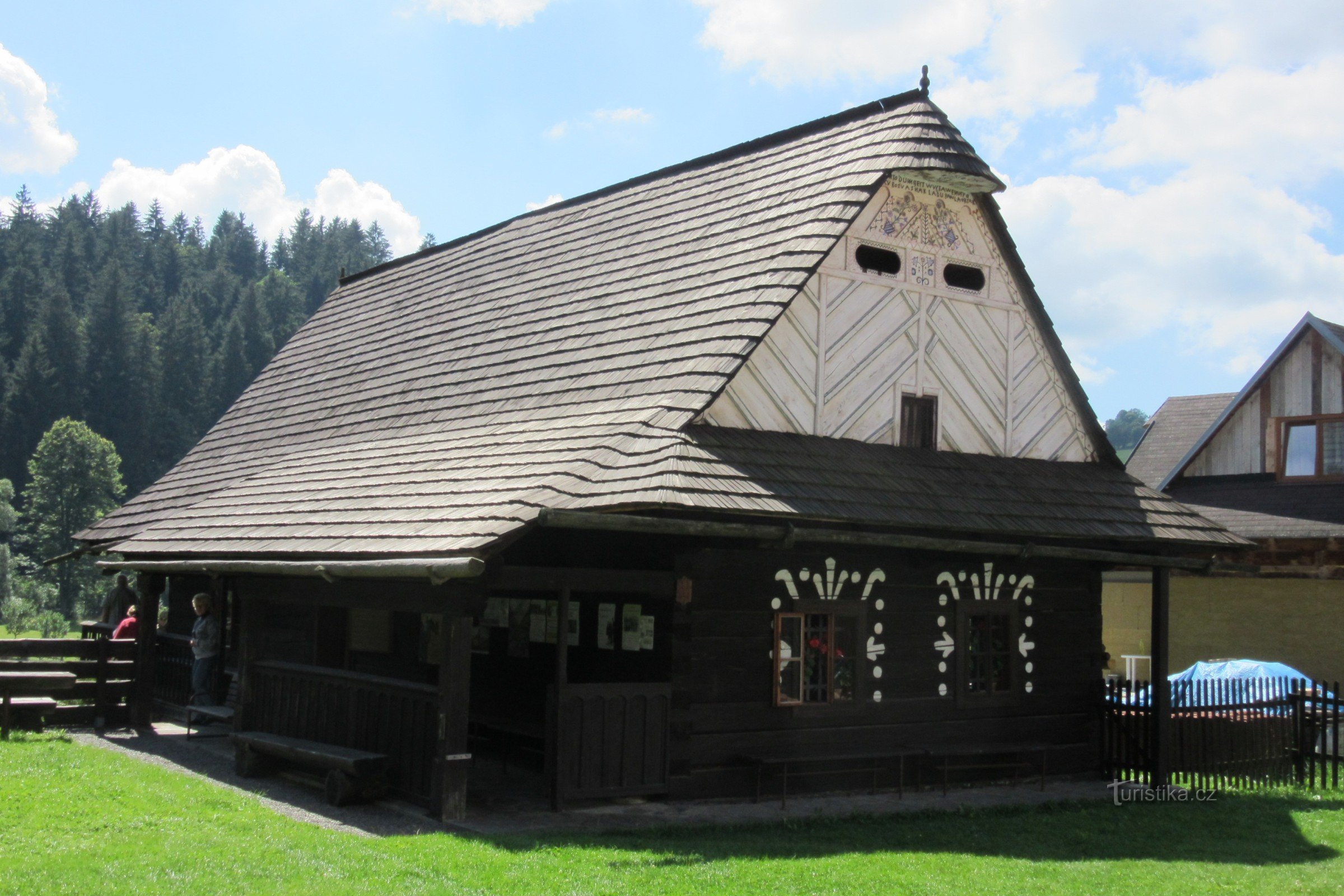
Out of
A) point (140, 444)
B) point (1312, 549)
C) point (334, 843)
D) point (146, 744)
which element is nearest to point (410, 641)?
point (146, 744)

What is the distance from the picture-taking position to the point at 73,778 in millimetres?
10609

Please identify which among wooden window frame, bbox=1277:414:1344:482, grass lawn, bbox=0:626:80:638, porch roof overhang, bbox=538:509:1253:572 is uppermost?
wooden window frame, bbox=1277:414:1344:482

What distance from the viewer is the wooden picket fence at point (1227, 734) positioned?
13.9m

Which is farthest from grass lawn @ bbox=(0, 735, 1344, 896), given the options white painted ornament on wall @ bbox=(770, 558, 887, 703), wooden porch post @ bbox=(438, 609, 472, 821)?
white painted ornament on wall @ bbox=(770, 558, 887, 703)

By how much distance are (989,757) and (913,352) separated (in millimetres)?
4250

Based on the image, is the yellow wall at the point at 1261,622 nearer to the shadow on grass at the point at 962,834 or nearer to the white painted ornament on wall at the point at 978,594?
the white painted ornament on wall at the point at 978,594

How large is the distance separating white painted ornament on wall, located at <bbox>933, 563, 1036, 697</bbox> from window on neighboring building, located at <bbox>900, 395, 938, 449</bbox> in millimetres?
1439

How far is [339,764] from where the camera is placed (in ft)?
34.1

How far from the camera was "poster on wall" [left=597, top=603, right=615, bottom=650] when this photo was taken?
12297mm

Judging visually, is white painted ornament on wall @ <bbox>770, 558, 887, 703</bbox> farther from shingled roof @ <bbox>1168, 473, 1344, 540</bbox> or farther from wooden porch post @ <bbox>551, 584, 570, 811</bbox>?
shingled roof @ <bbox>1168, 473, 1344, 540</bbox>

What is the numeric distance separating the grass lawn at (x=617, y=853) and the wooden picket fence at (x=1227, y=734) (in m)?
2.37

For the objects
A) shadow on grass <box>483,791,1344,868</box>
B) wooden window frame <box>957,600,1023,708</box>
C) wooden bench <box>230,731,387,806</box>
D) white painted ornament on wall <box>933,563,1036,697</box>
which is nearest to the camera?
shadow on grass <box>483,791,1344,868</box>

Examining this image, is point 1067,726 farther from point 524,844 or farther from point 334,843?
point 334,843

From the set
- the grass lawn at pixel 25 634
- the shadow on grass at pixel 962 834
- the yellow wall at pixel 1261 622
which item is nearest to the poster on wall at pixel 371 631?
the shadow on grass at pixel 962 834
